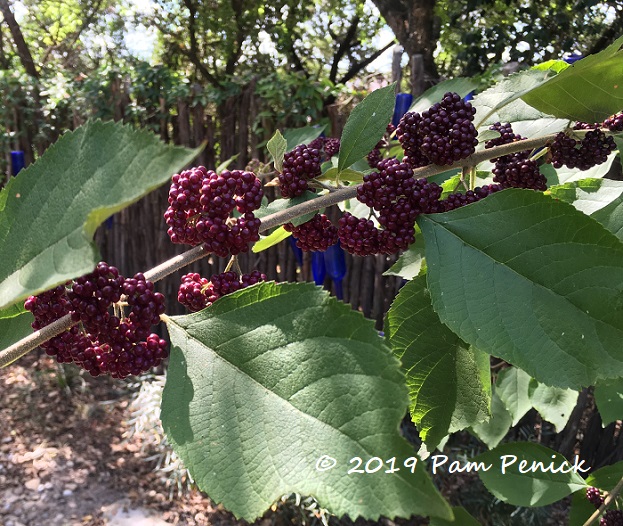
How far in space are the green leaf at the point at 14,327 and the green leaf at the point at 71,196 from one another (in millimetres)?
168

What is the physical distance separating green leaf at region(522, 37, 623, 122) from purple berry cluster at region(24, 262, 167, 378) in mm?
434

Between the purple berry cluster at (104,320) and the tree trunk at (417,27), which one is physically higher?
the tree trunk at (417,27)

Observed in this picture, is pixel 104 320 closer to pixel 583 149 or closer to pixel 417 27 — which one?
pixel 583 149

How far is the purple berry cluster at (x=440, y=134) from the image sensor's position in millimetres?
597

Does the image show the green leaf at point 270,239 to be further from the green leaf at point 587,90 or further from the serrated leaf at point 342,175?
the green leaf at point 587,90

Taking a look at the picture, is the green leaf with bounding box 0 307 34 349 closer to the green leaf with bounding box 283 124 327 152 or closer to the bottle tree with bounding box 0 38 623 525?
the bottle tree with bounding box 0 38 623 525

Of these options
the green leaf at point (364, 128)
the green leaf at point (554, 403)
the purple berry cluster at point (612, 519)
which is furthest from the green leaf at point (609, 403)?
the green leaf at point (364, 128)

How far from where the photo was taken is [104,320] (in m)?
0.46

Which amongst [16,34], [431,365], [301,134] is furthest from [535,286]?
[16,34]

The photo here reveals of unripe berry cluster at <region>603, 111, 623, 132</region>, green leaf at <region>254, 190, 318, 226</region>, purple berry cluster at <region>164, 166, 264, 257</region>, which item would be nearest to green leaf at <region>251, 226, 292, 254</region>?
green leaf at <region>254, 190, 318, 226</region>

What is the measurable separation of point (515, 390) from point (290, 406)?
0.93 meters

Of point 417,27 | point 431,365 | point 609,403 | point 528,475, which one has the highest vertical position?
point 417,27

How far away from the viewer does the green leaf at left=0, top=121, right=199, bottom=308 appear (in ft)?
1.06

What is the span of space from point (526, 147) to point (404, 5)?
5253 millimetres
